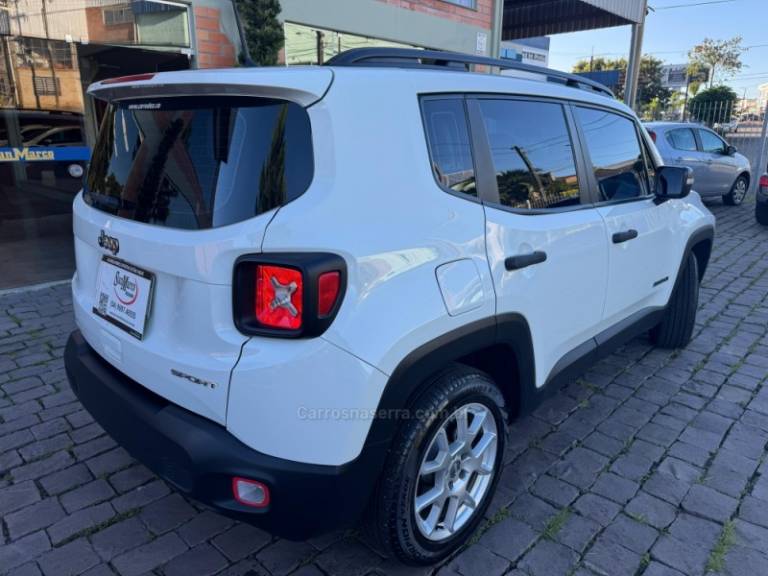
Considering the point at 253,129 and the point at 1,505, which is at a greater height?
the point at 253,129

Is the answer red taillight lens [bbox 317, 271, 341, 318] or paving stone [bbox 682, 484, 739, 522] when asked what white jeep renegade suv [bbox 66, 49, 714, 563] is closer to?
red taillight lens [bbox 317, 271, 341, 318]

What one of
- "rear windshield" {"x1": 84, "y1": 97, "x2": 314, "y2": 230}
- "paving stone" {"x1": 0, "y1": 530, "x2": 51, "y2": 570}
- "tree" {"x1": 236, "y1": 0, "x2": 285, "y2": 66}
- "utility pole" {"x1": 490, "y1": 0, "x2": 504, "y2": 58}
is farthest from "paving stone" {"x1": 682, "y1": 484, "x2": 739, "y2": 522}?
"utility pole" {"x1": 490, "y1": 0, "x2": 504, "y2": 58}

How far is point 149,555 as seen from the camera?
7.54ft

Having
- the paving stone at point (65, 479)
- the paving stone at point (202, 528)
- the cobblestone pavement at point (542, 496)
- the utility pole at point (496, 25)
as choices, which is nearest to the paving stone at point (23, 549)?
the cobblestone pavement at point (542, 496)

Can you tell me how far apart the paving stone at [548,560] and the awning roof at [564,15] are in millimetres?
12324

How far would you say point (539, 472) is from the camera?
2873 mm

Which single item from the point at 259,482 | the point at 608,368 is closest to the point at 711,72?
the point at 608,368

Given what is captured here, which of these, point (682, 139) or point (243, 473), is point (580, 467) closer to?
point (243, 473)

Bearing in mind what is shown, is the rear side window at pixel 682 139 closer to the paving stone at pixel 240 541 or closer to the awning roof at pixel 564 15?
the awning roof at pixel 564 15

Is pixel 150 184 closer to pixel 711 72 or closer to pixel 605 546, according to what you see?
pixel 605 546

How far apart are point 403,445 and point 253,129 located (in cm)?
115

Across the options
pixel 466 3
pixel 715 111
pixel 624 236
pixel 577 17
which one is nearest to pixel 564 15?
pixel 577 17

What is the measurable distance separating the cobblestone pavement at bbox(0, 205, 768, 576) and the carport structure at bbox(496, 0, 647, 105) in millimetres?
11497

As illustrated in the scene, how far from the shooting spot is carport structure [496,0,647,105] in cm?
1321
